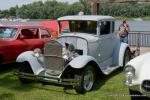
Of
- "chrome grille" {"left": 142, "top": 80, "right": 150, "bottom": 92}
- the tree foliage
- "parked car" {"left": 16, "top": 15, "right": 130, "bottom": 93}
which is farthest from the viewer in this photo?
the tree foliage

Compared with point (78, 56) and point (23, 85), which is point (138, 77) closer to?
point (78, 56)

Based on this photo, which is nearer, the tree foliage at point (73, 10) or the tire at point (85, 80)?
the tire at point (85, 80)

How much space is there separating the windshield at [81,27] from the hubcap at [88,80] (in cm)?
155

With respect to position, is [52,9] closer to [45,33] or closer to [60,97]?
[45,33]

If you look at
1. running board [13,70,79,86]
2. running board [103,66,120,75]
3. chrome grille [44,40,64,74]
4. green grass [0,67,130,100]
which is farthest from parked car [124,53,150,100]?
running board [103,66,120,75]

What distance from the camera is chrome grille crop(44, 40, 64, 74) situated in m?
8.62

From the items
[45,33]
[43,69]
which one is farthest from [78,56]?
[45,33]

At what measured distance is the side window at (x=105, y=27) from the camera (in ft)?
32.9

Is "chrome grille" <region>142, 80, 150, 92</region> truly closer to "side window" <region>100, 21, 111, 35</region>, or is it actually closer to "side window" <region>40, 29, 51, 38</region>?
"side window" <region>100, 21, 111, 35</region>

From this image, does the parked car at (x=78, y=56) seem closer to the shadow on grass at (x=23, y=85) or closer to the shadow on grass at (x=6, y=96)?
the shadow on grass at (x=23, y=85)

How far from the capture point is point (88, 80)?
28.5 feet

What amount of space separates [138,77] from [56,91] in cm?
254

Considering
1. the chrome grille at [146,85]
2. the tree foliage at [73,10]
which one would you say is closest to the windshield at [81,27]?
the chrome grille at [146,85]

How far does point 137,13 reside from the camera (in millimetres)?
15016
